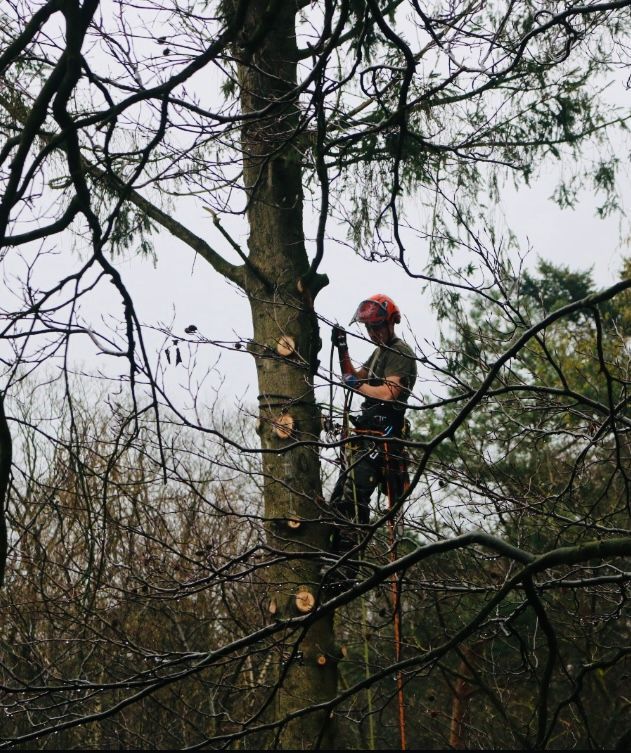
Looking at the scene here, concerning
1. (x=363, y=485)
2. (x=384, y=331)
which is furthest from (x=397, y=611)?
(x=384, y=331)

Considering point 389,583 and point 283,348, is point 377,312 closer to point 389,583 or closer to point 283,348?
point 283,348

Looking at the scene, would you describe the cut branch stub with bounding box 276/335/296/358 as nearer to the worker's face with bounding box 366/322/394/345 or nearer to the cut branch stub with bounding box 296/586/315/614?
the worker's face with bounding box 366/322/394/345

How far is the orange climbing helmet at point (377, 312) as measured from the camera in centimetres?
589

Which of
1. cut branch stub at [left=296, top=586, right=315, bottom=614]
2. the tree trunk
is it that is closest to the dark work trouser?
the tree trunk

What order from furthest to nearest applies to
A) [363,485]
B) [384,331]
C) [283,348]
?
[384,331] < [363,485] < [283,348]

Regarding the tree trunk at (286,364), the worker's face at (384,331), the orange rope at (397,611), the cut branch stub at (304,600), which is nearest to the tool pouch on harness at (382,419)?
the orange rope at (397,611)

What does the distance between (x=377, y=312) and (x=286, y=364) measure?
621mm

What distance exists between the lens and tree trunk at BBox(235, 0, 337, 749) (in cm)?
546

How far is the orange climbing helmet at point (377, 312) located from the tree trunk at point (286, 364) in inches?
11.6

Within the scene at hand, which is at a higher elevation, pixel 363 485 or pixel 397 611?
pixel 363 485

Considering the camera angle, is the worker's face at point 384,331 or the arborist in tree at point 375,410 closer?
the arborist in tree at point 375,410

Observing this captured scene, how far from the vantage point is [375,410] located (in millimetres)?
5445

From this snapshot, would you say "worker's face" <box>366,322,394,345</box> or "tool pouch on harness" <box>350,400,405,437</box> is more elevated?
"worker's face" <box>366,322,394,345</box>

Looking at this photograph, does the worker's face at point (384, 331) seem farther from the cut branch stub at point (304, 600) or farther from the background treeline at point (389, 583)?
the cut branch stub at point (304, 600)
